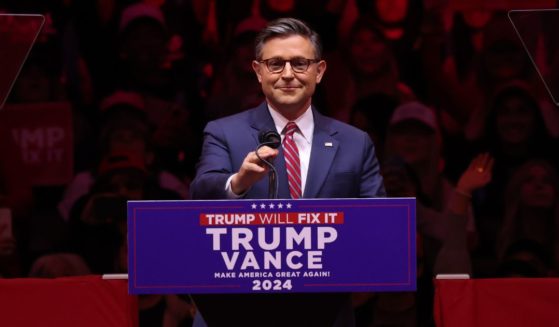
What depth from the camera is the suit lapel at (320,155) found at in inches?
90.0

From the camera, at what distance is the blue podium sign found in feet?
6.67

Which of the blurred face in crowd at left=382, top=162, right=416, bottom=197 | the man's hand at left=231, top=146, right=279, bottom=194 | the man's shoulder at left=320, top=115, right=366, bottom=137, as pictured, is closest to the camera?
the man's hand at left=231, top=146, right=279, bottom=194

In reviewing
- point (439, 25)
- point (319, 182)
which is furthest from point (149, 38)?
point (319, 182)

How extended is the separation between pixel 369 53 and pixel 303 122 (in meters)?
2.58

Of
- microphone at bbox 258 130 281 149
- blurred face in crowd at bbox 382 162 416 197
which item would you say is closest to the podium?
microphone at bbox 258 130 281 149

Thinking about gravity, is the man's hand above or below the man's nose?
below

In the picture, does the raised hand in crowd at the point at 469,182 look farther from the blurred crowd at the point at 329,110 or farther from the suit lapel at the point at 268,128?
the suit lapel at the point at 268,128

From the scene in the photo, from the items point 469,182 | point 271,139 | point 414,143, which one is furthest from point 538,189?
point 271,139

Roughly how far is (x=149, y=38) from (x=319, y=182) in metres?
2.78

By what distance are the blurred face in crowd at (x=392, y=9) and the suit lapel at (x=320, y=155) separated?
2566mm

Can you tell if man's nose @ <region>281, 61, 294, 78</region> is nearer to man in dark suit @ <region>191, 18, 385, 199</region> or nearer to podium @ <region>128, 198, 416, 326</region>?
man in dark suit @ <region>191, 18, 385, 199</region>

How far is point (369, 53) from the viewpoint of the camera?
4867mm

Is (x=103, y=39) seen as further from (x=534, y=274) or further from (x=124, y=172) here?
(x=534, y=274)

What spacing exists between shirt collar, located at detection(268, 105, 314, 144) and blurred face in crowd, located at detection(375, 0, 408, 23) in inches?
102
